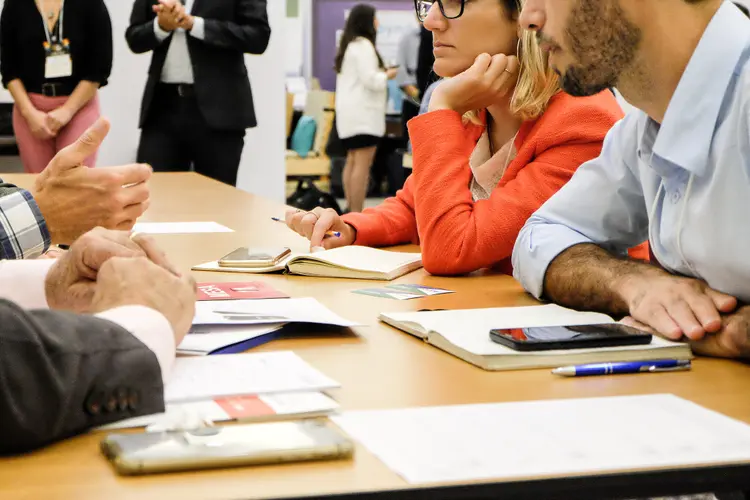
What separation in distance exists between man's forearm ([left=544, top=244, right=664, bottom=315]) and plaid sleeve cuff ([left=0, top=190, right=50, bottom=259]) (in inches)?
31.9

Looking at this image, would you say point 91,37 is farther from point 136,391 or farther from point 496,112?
point 136,391

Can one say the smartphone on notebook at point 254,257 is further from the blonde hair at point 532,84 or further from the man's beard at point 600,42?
the man's beard at point 600,42

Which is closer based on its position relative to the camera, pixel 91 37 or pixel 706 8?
pixel 706 8

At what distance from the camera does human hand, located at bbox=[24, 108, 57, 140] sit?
3.96 meters

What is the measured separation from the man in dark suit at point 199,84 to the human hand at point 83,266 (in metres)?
2.74

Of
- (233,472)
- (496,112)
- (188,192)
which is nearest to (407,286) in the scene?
(496,112)

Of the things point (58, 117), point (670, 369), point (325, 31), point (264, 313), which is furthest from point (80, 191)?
point (325, 31)

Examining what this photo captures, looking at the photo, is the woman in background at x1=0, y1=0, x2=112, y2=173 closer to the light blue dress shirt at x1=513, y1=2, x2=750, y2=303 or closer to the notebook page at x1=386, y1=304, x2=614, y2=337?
the notebook page at x1=386, y1=304, x2=614, y2=337

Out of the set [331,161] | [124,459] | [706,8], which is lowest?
[331,161]

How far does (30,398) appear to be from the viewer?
77 centimetres

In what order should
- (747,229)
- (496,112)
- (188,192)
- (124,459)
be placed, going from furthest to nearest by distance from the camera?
(188,192) < (496,112) < (747,229) < (124,459)

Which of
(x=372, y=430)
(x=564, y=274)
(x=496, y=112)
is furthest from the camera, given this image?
(x=496, y=112)

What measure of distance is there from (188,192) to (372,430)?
7.54 ft

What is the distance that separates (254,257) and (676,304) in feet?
2.66
